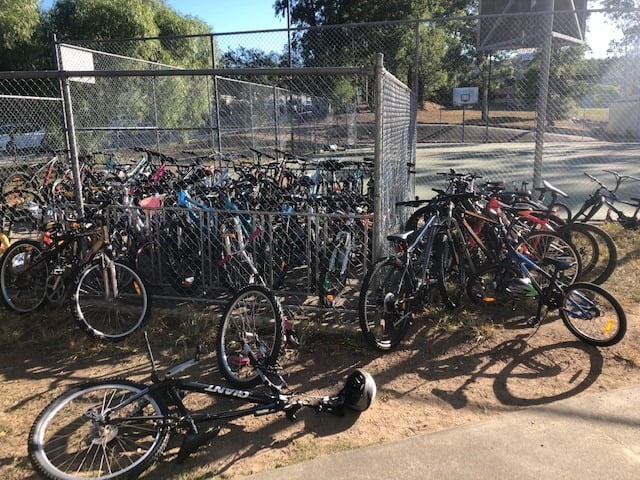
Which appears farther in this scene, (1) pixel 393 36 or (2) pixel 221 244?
(1) pixel 393 36

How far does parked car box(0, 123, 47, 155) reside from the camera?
10.6 metres

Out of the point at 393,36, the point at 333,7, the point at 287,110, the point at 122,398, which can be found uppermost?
the point at 333,7

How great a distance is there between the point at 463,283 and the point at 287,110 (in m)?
9.72

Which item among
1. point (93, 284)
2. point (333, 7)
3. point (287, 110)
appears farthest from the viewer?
point (333, 7)

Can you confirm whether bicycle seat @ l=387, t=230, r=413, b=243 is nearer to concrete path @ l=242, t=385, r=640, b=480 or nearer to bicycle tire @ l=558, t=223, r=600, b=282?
concrete path @ l=242, t=385, r=640, b=480

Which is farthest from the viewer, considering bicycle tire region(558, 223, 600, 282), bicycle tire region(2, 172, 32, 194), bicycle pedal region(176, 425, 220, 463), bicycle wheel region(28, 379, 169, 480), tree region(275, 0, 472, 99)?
tree region(275, 0, 472, 99)

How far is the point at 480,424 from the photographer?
117 inches

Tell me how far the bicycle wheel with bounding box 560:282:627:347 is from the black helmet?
73.3 inches

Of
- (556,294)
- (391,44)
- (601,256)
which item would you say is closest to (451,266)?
(556,294)

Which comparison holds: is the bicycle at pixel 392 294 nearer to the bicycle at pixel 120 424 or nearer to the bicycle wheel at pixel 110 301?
the bicycle at pixel 120 424

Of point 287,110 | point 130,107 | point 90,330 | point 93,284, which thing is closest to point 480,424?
point 90,330

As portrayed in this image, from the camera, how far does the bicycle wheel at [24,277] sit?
4.56 metres

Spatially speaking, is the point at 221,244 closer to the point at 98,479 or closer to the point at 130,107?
the point at 98,479

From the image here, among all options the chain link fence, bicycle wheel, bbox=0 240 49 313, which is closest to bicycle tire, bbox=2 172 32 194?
the chain link fence
